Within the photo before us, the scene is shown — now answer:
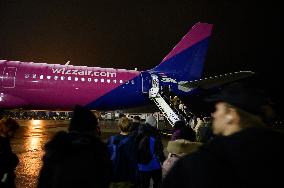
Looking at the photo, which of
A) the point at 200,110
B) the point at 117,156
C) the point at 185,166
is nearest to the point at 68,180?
the point at 185,166

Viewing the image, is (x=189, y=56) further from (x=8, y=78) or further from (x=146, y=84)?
(x=8, y=78)

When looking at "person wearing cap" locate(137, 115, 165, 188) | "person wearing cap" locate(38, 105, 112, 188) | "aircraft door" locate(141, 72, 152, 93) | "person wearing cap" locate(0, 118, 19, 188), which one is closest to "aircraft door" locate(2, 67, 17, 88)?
"aircraft door" locate(141, 72, 152, 93)

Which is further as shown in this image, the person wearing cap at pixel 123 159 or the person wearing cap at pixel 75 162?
the person wearing cap at pixel 123 159

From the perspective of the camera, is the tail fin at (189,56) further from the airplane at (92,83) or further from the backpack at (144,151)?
the backpack at (144,151)

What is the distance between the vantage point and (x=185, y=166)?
1.61m

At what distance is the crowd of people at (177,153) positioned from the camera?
1532 millimetres

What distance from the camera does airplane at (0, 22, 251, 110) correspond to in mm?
19141

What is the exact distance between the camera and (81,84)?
67.1ft

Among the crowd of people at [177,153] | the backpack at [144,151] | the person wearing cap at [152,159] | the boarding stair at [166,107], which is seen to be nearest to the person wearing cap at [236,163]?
the crowd of people at [177,153]

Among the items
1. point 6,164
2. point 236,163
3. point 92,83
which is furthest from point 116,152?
point 92,83

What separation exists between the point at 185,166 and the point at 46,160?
1694 millimetres

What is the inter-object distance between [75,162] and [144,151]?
3089 millimetres

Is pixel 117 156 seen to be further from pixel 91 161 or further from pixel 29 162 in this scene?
pixel 29 162

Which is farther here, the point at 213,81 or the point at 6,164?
the point at 213,81
